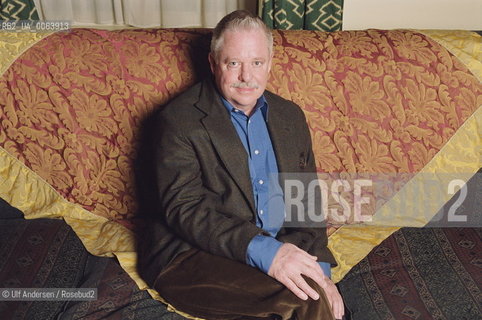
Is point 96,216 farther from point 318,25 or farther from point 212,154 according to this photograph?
point 318,25

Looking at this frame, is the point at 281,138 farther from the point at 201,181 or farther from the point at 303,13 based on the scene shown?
the point at 303,13

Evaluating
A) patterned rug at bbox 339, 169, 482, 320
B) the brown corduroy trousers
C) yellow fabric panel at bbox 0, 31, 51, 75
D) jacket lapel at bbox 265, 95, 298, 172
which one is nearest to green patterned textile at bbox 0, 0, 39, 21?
yellow fabric panel at bbox 0, 31, 51, 75

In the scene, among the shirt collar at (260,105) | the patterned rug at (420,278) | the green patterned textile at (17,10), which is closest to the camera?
the patterned rug at (420,278)

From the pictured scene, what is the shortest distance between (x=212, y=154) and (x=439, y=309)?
762mm

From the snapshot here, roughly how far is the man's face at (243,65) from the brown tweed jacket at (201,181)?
67 mm

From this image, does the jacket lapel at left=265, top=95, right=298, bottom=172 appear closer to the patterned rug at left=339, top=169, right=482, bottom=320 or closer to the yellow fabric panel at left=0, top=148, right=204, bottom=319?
the patterned rug at left=339, top=169, right=482, bottom=320

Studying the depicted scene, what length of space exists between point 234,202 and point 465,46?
0.98 m

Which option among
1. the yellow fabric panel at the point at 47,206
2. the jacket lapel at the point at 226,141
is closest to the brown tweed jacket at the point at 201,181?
the jacket lapel at the point at 226,141

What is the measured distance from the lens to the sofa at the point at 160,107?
184cm

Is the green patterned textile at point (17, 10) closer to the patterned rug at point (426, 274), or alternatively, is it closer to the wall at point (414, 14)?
the wall at point (414, 14)

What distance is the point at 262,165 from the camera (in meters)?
1.67

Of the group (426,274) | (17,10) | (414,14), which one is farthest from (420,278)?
(17,10)

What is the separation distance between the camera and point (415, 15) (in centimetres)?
286

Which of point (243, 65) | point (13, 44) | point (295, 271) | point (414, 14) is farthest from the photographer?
point (414, 14)
